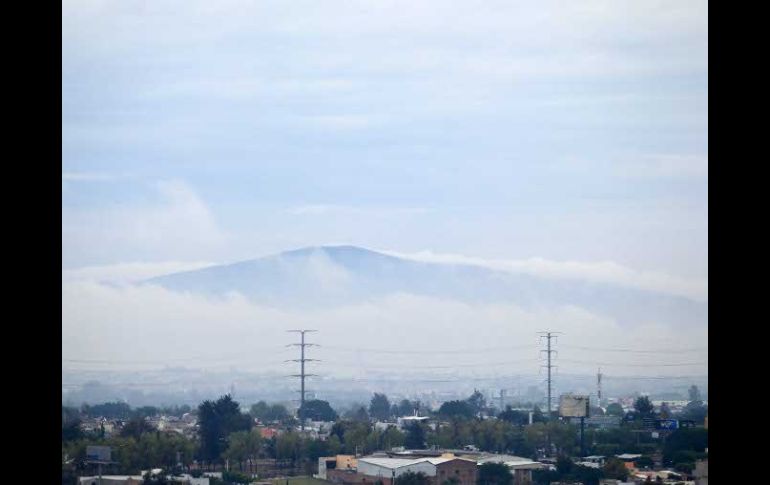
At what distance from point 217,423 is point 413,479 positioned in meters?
2.73

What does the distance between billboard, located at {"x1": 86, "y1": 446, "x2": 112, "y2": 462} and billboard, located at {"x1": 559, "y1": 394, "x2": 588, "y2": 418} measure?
527 centimetres

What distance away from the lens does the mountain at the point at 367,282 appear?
75.3 feet

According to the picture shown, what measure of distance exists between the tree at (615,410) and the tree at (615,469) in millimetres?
2491

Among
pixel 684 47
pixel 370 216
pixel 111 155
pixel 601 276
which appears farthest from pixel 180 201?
pixel 684 47

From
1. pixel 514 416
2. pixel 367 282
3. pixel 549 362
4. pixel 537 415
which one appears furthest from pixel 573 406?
pixel 367 282

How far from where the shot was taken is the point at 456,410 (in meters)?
13.1

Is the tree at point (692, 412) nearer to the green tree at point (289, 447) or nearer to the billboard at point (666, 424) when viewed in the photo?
the billboard at point (666, 424)

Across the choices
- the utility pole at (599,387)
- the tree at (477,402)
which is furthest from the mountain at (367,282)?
the tree at (477,402)

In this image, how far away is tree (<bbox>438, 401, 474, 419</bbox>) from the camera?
42.1ft

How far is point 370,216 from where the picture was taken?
23.0 metres

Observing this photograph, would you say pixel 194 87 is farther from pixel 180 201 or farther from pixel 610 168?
pixel 610 168
